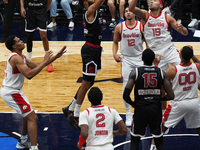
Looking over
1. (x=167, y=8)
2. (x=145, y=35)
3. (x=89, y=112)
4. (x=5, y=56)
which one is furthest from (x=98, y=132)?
(x=167, y=8)

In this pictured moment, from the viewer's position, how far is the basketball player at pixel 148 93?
394 centimetres

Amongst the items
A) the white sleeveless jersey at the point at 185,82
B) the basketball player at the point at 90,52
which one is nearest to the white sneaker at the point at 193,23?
the basketball player at the point at 90,52

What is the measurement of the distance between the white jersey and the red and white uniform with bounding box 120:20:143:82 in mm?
1935

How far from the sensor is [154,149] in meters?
4.59

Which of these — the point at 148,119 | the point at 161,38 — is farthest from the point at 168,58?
the point at 148,119

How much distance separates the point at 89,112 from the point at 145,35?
2462mm

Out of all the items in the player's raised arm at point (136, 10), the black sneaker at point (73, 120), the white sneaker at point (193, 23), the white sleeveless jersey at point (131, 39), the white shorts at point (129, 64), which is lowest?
the black sneaker at point (73, 120)

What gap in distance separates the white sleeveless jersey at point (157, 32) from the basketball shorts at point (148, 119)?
6.19ft

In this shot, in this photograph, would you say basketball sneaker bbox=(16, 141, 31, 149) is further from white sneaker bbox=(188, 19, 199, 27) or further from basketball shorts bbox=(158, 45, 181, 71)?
white sneaker bbox=(188, 19, 199, 27)

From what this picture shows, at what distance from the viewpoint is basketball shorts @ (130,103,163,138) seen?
3.97 meters

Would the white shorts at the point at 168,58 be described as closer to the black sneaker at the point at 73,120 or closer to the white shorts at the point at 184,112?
the white shorts at the point at 184,112

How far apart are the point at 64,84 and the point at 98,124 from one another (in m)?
3.94

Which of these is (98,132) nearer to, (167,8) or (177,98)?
(177,98)

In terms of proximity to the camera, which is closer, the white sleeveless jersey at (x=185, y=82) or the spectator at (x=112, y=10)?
the white sleeveless jersey at (x=185, y=82)
